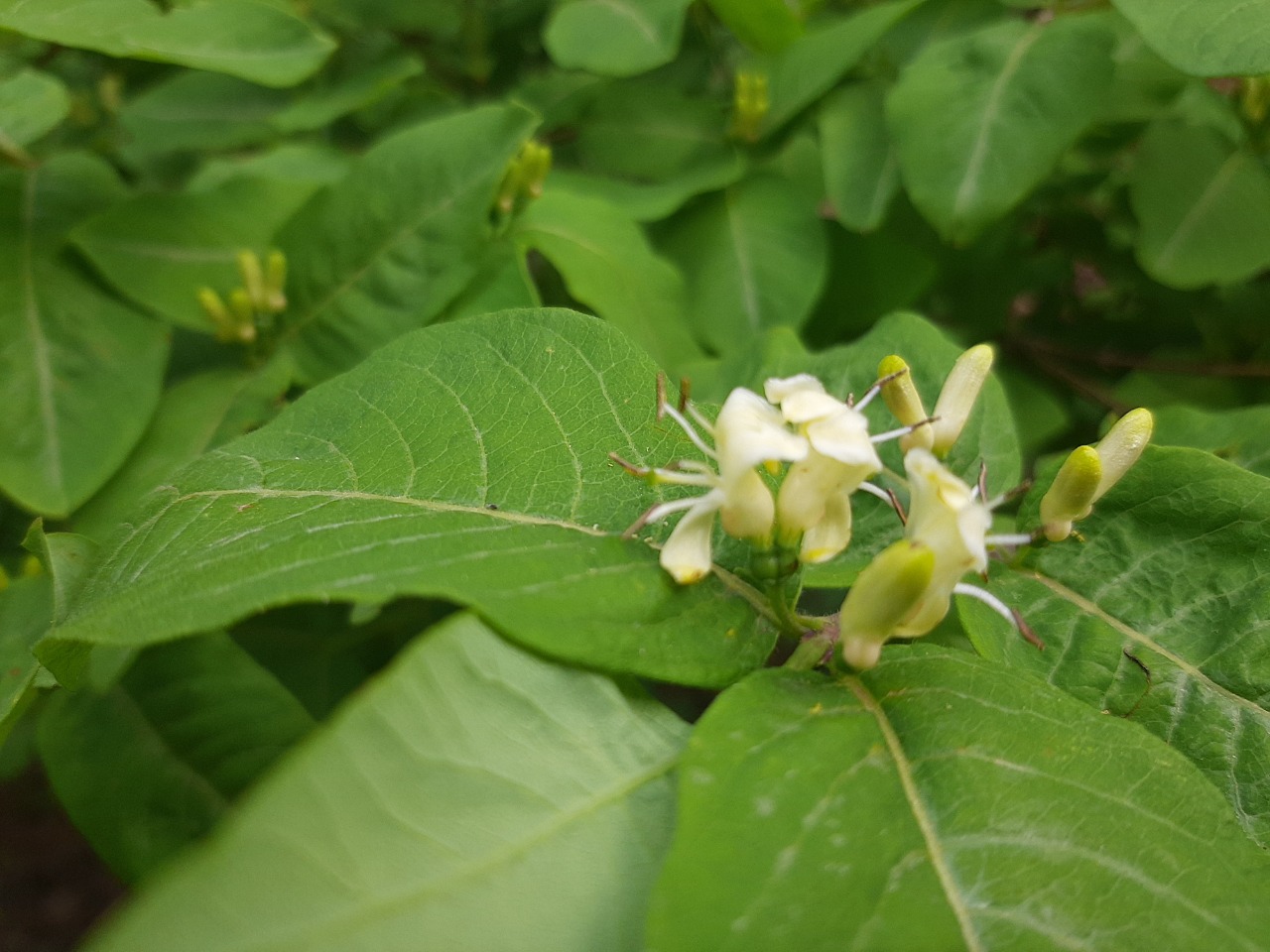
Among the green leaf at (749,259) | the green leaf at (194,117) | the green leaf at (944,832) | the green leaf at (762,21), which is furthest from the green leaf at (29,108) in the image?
the green leaf at (944,832)

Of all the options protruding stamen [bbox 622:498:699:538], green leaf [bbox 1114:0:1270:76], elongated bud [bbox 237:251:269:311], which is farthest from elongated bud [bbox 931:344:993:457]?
elongated bud [bbox 237:251:269:311]

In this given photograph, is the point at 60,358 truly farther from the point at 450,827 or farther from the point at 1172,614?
the point at 1172,614

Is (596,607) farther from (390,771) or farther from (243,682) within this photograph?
(243,682)

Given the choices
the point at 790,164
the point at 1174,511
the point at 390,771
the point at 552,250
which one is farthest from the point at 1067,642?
the point at 790,164

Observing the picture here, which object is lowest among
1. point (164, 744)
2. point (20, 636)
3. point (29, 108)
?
point (164, 744)

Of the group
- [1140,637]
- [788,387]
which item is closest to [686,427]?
[788,387]

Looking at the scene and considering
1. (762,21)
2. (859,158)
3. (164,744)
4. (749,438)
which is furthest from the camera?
(762,21)
